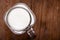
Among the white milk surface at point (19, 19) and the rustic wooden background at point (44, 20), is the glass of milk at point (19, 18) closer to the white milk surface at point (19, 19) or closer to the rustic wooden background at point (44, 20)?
the white milk surface at point (19, 19)

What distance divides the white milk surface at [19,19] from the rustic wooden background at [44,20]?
15 cm

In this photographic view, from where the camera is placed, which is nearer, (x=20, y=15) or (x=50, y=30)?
(x=20, y=15)

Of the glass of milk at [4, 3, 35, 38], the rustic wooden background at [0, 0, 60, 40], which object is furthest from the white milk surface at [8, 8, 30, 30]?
the rustic wooden background at [0, 0, 60, 40]

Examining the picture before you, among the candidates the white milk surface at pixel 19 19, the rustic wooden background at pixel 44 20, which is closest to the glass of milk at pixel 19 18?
the white milk surface at pixel 19 19

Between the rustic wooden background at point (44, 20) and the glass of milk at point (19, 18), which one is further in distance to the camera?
the rustic wooden background at point (44, 20)

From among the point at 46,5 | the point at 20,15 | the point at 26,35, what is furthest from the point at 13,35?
the point at 46,5

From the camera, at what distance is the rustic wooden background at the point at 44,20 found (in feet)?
3.93

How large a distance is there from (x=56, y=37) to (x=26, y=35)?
0.20 m

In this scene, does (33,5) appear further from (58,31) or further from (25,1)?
(58,31)

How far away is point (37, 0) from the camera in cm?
121

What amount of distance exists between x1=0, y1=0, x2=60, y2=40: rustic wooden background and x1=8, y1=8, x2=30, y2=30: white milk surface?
5.7 inches

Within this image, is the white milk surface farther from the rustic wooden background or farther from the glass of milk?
the rustic wooden background

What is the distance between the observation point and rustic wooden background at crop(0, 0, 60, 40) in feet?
3.93

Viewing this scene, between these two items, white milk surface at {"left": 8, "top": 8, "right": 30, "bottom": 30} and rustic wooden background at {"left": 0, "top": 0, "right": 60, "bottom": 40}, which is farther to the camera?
rustic wooden background at {"left": 0, "top": 0, "right": 60, "bottom": 40}
